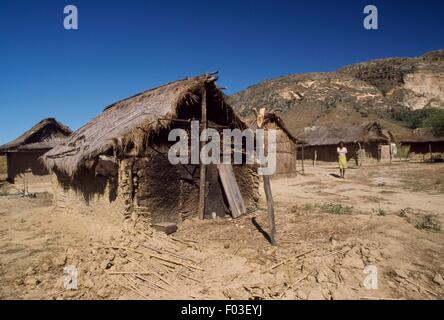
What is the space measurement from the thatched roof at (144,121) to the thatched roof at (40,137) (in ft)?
35.4

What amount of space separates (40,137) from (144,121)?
655 inches

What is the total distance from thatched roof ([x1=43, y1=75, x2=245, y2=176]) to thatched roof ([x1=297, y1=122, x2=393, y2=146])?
2055cm

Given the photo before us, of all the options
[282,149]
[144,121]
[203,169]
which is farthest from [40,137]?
[203,169]

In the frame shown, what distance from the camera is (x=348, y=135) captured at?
2797 cm

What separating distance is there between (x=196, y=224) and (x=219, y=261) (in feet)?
7.07

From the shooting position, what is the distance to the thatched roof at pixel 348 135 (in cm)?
2717

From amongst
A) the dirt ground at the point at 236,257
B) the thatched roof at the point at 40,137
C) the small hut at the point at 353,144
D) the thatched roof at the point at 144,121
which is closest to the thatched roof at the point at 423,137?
the small hut at the point at 353,144

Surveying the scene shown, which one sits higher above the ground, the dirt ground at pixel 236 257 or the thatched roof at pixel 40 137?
the thatched roof at pixel 40 137

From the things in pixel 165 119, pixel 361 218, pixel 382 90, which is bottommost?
pixel 361 218

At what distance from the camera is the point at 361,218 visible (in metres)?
7.52

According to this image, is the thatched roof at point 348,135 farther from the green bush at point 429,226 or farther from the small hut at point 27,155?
the green bush at point 429,226

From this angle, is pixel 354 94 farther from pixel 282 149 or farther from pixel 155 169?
pixel 155 169

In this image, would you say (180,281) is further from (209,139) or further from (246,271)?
(209,139)
